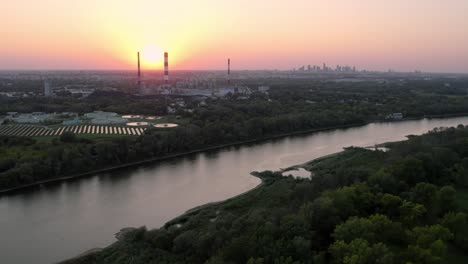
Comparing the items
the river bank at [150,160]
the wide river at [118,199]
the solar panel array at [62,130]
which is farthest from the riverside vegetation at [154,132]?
the solar panel array at [62,130]

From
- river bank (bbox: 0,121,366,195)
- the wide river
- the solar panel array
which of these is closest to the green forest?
the wide river

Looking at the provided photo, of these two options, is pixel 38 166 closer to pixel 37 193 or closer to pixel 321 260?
pixel 37 193

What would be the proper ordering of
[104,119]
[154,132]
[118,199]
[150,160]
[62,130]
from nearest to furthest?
[118,199]
[150,160]
[154,132]
[62,130]
[104,119]

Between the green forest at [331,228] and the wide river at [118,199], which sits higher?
the green forest at [331,228]

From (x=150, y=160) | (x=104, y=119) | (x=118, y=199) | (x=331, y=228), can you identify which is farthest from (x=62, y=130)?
(x=331, y=228)

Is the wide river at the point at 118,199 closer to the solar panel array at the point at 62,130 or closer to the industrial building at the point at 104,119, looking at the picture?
the solar panel array at the point at 62,130

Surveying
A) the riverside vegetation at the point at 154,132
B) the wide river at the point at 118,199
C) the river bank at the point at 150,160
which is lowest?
the wide river at the point at 118,199

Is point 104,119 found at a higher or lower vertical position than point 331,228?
higher

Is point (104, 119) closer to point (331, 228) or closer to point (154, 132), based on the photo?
point (154, 132)
